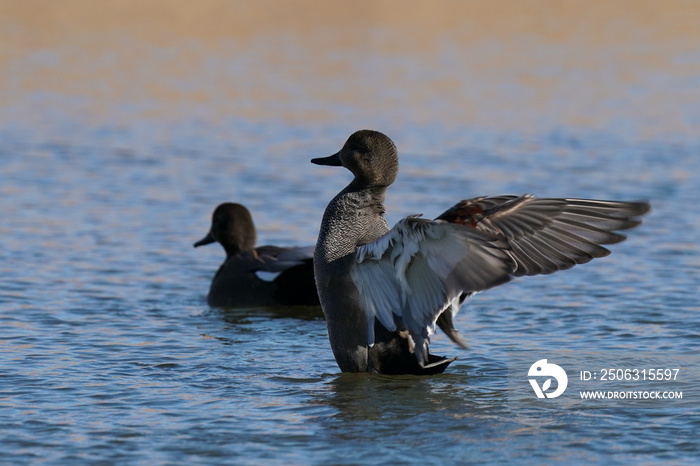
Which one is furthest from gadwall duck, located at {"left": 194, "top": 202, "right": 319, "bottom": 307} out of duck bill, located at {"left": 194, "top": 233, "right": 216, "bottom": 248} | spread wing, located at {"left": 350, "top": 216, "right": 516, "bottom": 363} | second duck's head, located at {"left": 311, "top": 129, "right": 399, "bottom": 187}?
spread wing, located at {"left": 350, "top": 216, "right": 516, "bottom": 363}

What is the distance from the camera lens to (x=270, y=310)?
9070 mm

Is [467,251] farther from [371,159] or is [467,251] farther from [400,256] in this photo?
[371,159]

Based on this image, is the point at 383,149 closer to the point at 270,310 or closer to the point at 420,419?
the point at 420,419

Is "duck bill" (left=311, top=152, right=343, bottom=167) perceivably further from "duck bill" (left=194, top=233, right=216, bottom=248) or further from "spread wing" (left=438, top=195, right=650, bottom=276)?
"duck bill" (left=194, top=233, right=216, bottom=248)

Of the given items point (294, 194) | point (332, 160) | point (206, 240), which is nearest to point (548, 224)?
point (332, 160)

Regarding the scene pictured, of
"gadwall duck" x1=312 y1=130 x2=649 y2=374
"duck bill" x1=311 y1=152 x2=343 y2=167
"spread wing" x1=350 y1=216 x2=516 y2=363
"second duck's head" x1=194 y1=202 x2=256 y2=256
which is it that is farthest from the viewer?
"second duck's head" x1=194 y1=202 x2=256 y2=256

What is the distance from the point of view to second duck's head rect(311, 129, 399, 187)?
6754 mm

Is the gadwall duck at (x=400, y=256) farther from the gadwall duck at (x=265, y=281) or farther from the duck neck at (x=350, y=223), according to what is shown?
the gadwall duck at (x=265, y=281)

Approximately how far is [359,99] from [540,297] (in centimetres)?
954

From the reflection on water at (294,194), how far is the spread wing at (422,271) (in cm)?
44

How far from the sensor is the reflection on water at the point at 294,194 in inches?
227

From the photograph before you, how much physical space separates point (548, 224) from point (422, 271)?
3.15ft
